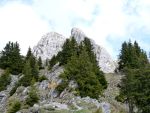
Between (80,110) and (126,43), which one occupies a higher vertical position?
(126,43)

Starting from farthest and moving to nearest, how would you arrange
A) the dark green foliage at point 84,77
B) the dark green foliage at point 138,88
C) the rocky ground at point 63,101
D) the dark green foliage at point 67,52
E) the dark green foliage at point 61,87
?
the dark green foliage at point 67,52 < the dark green foliage at point 61,87 < the dark green foliage at point 84,77 < the dark green foliage at point 138,88 < the rocky ground at point 63,101

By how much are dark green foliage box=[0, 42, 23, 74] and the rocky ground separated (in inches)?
219

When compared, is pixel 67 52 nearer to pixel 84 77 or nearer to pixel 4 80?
pixel 4 80

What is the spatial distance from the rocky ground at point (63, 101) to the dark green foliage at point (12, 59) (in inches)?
219

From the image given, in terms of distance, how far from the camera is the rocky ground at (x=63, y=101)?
5570 centimetres

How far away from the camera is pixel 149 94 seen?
60.9m

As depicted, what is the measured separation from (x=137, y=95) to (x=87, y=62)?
1956 centimetres

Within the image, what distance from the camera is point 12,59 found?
346 ft

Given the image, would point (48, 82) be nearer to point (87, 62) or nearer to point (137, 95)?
point (87, 62)

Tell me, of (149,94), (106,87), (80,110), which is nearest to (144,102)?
(149,94)

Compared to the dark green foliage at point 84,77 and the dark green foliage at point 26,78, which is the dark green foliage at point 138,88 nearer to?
the dark green foliage at point 84,77

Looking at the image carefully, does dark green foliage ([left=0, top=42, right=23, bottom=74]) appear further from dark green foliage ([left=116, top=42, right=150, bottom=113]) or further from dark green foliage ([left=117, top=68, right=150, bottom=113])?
dark green foliage ([left=117, top=68, right=150, bottom=113])

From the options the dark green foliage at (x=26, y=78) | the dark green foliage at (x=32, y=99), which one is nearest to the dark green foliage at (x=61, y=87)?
the dark green foliage at (x=32, y=99)

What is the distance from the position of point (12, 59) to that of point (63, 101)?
143 feet
